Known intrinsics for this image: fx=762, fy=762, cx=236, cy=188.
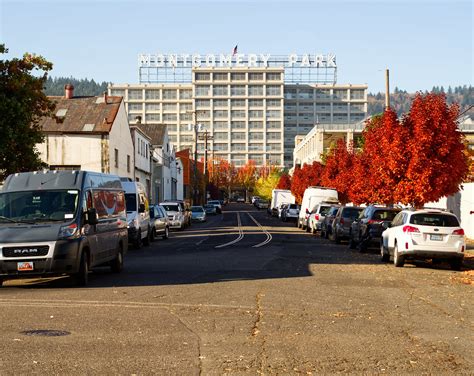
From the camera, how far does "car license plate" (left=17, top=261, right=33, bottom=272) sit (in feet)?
48.7

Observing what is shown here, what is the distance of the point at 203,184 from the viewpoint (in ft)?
389

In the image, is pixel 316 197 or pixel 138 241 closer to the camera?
pixel 138 241

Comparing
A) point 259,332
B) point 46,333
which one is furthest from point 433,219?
point 46,333

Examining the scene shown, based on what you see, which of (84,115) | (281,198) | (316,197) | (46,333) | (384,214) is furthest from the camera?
(281,198)

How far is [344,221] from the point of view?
110 ft

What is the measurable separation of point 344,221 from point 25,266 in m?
20.6

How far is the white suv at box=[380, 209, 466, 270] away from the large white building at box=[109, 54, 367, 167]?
164 meters

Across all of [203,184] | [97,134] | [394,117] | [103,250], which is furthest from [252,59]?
[103,250]

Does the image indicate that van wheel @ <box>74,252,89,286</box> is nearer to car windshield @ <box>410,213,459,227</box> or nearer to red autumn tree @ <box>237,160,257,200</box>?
car windshield @ <box>410,213,459,227</box>

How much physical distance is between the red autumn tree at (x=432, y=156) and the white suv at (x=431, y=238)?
776 cm

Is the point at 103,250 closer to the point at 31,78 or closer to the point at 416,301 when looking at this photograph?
the point at 416,301

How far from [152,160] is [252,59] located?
11425 centimetres

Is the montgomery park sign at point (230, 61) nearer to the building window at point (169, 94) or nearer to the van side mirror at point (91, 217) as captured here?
the building window at point (169, 94)

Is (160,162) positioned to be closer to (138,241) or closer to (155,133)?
(155,133)
